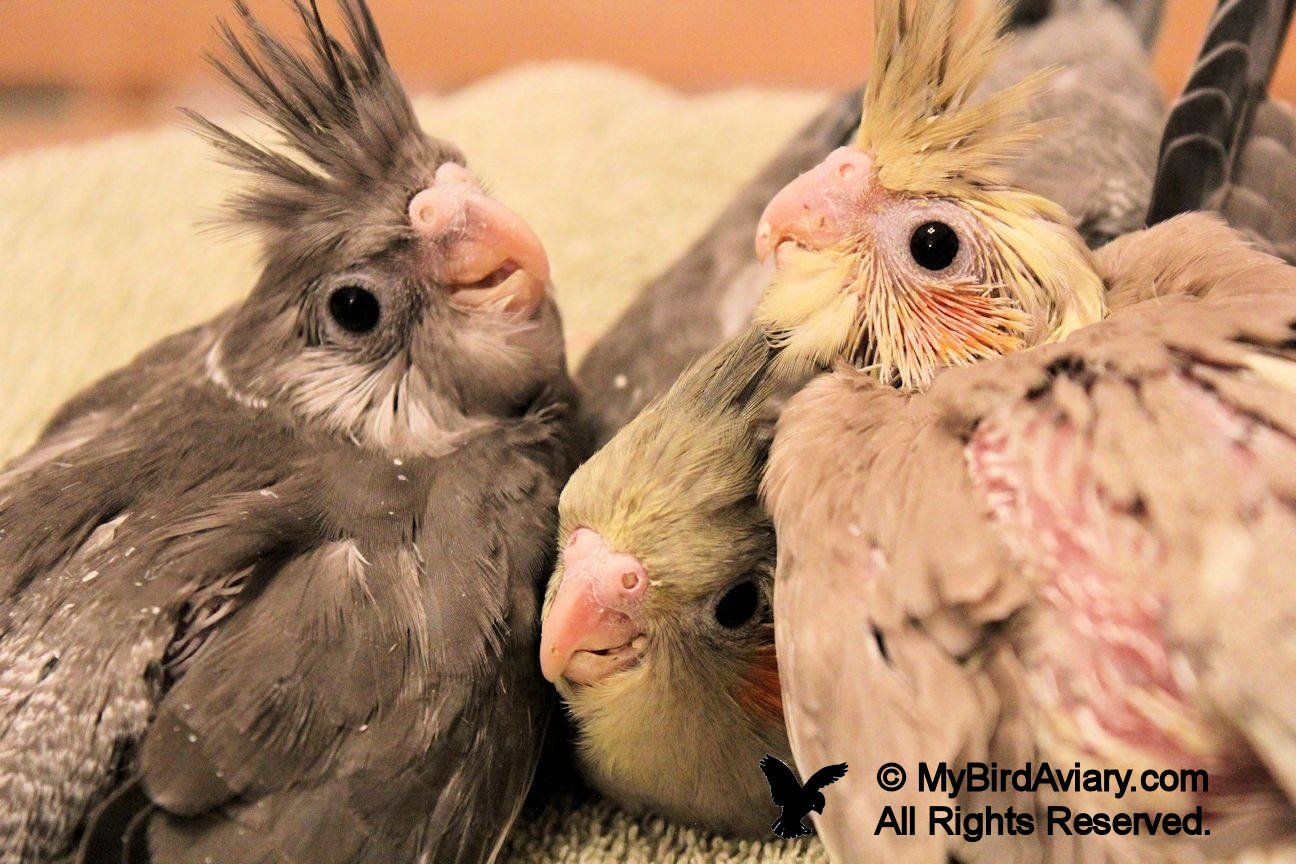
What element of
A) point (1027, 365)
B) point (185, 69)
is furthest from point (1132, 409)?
point (185, 69)

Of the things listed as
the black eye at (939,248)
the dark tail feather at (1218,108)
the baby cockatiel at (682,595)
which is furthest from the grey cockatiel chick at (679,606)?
the dark tail feather at (1218,108)

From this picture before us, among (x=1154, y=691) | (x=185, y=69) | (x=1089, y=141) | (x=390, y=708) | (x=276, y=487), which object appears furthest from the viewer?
(x=185, y=69)

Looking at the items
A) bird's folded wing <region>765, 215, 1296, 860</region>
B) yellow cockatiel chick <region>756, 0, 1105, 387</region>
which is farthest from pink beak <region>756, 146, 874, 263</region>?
bird's folded wing <region>765, 215, 1296, 860</region>

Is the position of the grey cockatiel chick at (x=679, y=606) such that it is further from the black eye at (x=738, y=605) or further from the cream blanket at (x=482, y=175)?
the cream blanket at (x=482, y=175)

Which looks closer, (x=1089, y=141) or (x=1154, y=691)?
(x=1154, y=691)

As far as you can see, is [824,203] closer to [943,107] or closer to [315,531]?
[943,107]

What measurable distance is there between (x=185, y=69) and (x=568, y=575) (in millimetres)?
2922

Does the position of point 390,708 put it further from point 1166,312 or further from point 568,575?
point 1166,312

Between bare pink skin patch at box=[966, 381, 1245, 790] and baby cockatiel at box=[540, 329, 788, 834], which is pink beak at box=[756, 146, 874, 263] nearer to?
baby cockatiel at box=[540, 329, 788, 834]

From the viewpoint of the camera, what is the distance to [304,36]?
1.69m

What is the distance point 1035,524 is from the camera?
1090mm

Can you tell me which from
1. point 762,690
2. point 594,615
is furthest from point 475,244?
point 762,690

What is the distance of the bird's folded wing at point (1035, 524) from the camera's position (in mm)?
980

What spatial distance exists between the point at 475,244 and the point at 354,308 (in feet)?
0.71
